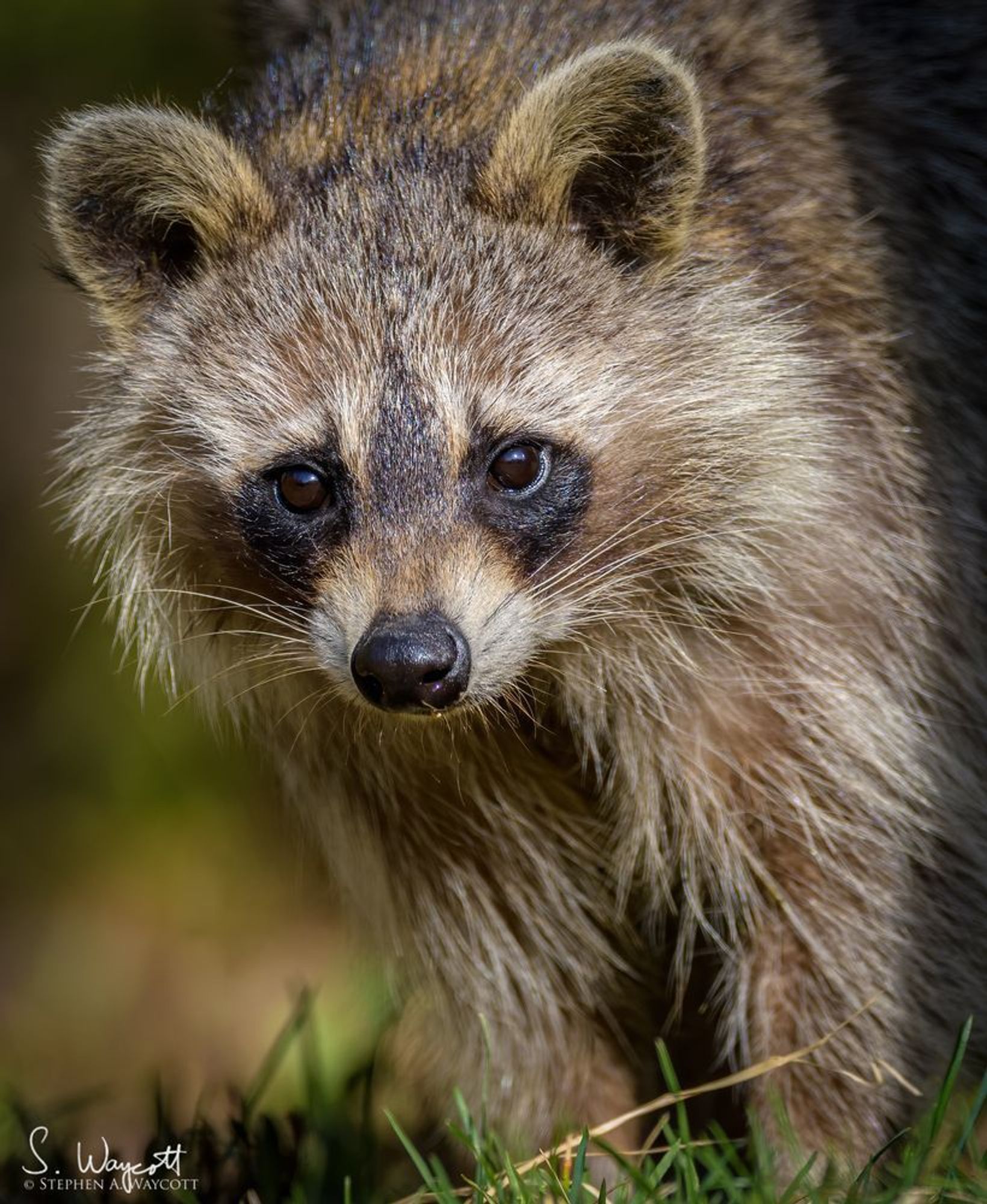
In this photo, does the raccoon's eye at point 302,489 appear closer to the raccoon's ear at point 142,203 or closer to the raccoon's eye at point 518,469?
the raccoon's eye at point 518,469

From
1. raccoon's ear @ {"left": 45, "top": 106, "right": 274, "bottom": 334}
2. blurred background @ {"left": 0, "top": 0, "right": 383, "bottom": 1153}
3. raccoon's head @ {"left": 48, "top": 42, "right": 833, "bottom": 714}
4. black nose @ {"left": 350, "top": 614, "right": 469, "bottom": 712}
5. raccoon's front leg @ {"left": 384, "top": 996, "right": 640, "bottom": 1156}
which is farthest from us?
blurred background @ {"left": 0, "top": 0, "right": 383, "bottom": 1153}

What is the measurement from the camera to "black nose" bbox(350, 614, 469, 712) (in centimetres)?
342

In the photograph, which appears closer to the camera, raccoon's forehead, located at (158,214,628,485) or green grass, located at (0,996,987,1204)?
green grass, located at (0,996,987,1204)

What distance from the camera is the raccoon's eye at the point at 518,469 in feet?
12.4

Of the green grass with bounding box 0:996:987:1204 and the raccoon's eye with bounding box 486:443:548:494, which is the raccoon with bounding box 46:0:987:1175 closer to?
the raccoon's eye with bounding box 486:443:548:494

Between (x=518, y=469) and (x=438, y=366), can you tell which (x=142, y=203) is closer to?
(x=438, y=366)

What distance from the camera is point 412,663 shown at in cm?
342

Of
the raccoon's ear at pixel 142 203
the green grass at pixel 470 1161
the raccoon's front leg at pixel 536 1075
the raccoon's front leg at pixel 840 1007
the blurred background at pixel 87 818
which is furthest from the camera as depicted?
the blurred background at pixel 87 818

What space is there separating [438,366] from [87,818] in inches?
198

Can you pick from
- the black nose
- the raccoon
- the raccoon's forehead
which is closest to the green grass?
the raccoon

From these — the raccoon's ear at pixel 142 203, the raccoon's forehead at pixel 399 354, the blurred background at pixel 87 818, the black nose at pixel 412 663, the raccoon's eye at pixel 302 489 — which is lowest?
the blurred background at pixel 87 818

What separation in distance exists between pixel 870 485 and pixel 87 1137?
301 centimetres

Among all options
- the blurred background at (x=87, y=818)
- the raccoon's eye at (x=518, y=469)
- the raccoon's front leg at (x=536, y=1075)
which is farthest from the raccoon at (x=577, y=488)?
the blurred background at (x=87, y=818)

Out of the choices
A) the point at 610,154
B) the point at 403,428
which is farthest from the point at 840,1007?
the point at 610,154
